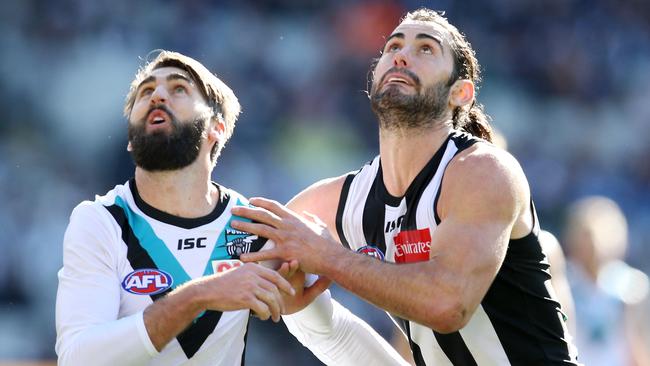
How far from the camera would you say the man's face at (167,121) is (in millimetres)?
4105

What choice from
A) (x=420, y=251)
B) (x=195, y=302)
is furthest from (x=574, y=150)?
(x=195, y=302)

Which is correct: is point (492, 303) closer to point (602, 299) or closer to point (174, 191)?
point (174, 191)

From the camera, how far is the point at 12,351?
8789mm

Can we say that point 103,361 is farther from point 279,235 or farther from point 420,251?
point 420,251

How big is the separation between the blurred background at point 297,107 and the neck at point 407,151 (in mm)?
3069

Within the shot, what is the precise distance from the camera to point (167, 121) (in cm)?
417

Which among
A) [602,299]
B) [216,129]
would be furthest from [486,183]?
[602,299]

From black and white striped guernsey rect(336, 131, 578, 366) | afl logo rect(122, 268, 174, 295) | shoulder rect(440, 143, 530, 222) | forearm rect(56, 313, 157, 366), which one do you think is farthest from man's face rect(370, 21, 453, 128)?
forearm rect(56, 313, 157, 366)

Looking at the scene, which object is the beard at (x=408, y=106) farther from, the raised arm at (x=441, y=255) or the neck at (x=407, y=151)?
the raised arm at (x=441, y=255)

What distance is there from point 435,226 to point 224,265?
0.95 metres

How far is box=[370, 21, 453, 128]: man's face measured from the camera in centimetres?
462

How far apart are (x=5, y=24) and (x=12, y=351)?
349 centimetres

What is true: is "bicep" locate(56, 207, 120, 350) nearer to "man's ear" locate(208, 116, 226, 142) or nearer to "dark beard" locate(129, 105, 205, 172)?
"dark beard" locate(129, 105, 205, 172)

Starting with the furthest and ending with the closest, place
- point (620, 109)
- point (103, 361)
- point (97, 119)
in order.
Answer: point (620, 109) < point (97, 119) < point (103, 361)
